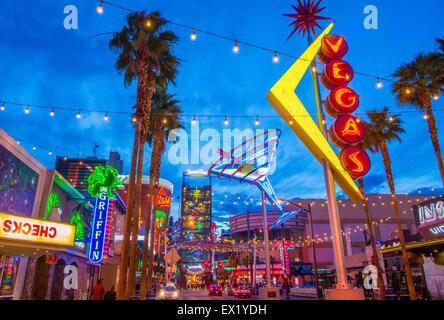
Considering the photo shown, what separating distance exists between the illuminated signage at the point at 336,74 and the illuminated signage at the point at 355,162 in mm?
3378

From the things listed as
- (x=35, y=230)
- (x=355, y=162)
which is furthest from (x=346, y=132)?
(x=35, y=230)

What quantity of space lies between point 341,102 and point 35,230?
14.5 m

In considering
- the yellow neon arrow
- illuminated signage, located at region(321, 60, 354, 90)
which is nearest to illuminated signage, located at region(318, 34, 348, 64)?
illuminated signage, located at region(321, 60, 354, 90)

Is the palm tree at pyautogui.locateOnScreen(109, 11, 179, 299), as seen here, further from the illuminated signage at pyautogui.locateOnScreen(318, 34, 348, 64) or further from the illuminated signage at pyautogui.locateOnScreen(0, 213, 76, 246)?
the illuminated signage at pyautogui.locateOnScreen(318, 34, 348, 64)

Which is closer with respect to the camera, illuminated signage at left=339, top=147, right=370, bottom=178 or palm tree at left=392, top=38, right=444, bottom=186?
illuminated signage at left=339, top=147, right=370, bottom=178

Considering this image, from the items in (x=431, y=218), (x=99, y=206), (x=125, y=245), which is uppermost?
(x=99, y=206)

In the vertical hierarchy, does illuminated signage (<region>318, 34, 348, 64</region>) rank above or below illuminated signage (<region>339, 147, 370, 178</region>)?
above

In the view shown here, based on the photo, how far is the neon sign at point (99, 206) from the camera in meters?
21.5

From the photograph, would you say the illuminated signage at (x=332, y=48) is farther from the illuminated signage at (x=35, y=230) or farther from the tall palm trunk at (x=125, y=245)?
the illuminated signage at (x=35, y=230)

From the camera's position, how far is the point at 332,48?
14555 mm

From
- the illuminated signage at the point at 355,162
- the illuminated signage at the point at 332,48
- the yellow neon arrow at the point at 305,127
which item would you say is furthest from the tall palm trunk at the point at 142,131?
the illuminated signage at the point at 355,162

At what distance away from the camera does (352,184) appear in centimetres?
1330

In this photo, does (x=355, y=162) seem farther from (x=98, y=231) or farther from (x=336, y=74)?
(x=98, y=231)

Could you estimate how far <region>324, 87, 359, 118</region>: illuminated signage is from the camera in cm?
1346
